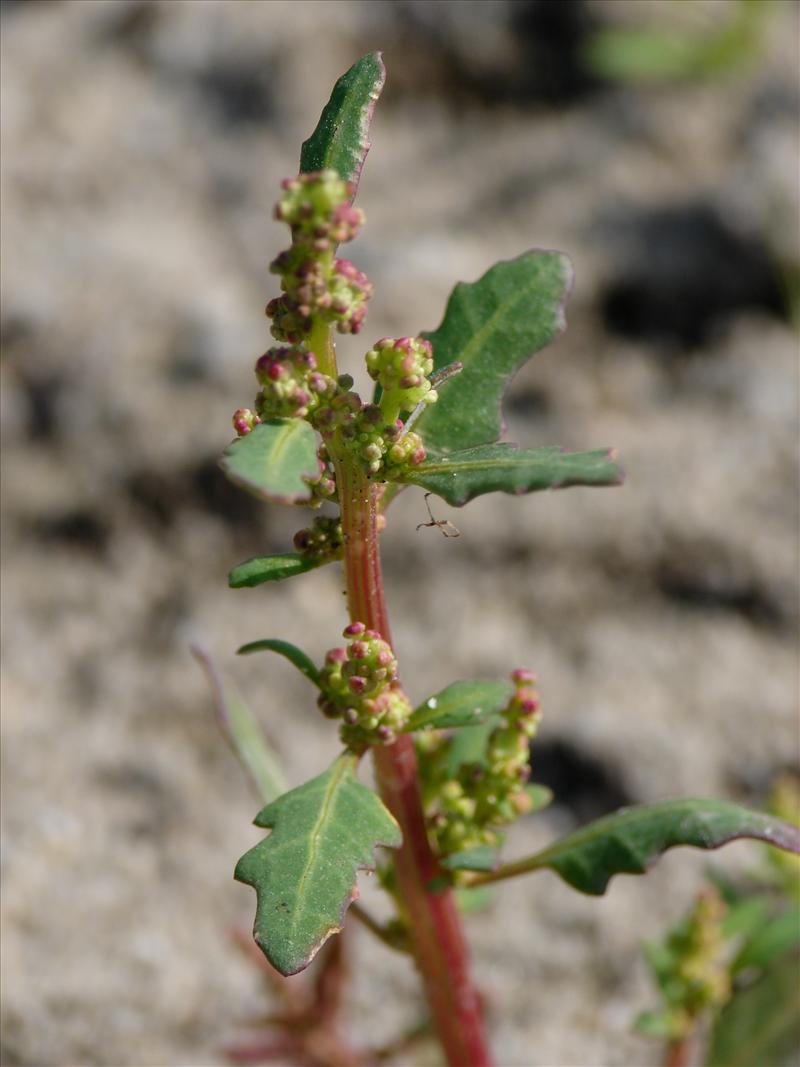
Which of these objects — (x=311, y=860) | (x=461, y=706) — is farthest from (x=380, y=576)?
(x=311, y=860)

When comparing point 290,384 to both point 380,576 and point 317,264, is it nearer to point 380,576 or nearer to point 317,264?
point 317,264

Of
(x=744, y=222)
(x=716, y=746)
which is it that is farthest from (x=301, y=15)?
(x=716, y=746)

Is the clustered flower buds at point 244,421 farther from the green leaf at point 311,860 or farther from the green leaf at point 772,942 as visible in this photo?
the green leaf at point 772,942

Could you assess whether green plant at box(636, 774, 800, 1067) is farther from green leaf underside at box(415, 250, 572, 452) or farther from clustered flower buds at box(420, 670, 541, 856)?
green leaf underside at box(415, 250, 572, 452)

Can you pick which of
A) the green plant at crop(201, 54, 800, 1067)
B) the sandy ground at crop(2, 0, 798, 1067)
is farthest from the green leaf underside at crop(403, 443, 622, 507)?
the sandy ground at crop(2, 0, 798, 1067)

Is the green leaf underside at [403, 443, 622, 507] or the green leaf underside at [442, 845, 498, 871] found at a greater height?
the green leaf underside at [403, 443, 622, 507]

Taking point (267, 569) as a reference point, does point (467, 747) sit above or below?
below

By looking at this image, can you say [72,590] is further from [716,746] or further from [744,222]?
[744,222]
